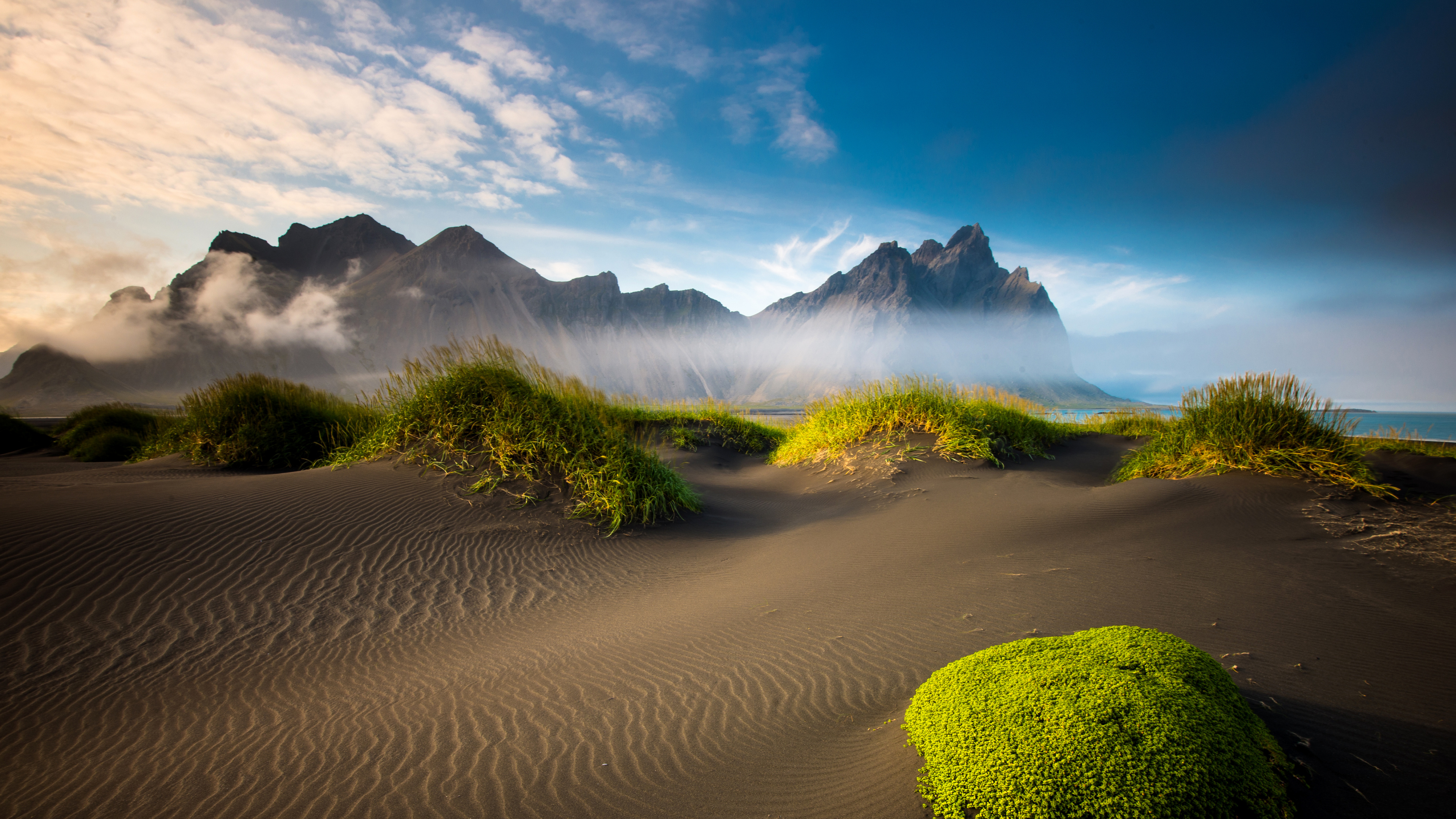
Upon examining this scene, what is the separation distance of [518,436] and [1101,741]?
6.84 m

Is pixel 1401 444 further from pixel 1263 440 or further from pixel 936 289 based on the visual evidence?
pixel 936 289

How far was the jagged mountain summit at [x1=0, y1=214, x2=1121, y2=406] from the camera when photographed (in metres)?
121

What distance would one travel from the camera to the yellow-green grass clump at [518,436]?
22.3 feet

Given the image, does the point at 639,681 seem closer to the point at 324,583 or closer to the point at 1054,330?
the point at 324,583

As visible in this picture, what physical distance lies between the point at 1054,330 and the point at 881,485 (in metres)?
220

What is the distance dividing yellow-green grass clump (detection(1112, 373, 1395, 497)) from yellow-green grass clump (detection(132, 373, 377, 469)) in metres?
12.2

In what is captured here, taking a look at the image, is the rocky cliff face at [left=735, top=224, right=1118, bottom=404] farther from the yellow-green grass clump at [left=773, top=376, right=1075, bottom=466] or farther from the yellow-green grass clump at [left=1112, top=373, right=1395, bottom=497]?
the yellow-green grass clump at [left=1112, top=373, right=1395, bottom=497]

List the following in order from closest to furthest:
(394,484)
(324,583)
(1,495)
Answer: (324,583)
(1,495)
(394,484)

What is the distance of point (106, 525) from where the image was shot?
462 centimetres

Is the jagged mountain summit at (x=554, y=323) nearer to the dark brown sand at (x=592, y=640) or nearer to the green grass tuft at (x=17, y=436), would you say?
the green grass tuft at (x=17, y=436)

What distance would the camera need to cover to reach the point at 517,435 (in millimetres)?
7141

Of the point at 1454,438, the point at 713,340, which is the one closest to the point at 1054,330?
the point at 713,340

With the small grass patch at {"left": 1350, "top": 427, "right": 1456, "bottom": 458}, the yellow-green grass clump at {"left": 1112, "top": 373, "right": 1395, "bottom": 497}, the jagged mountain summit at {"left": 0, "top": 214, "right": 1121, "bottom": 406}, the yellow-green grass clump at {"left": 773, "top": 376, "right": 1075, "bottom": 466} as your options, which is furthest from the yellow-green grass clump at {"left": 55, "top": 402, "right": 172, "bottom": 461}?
the jagged mountain summit at {"left": 0, "top": 214, "right": 1121, "bottom": 406}

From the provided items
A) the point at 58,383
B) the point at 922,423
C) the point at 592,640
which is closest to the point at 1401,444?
the point at 922,423
